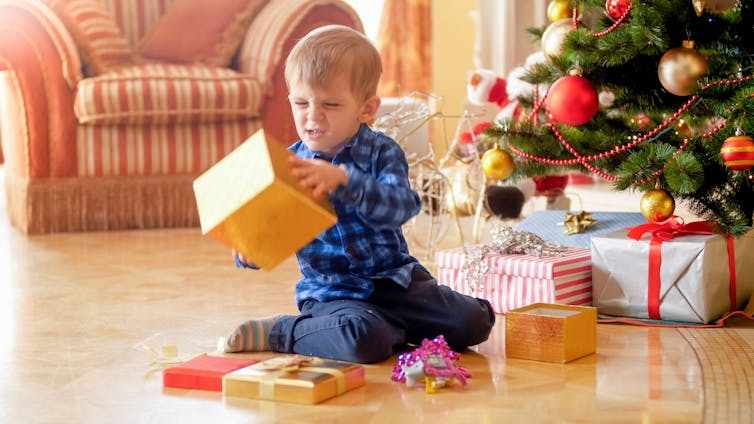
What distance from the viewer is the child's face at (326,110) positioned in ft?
4.74

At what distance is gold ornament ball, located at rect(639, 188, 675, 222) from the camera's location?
73.1 inches

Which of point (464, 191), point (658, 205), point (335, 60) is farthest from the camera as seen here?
point (464, 191)

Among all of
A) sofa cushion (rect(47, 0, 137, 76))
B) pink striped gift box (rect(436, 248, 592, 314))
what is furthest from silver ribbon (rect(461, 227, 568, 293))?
sofa cushion (rect(47, 0, 137, 76))

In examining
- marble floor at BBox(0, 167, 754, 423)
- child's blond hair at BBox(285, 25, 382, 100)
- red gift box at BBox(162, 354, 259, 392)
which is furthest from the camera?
child's blond hair at BBox(285, 25, 382, 100)

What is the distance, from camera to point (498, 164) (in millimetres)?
2100

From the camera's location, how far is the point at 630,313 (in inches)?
71.3

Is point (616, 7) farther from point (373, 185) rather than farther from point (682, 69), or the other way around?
point (373, 185)

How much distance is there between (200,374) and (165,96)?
72.9 inches

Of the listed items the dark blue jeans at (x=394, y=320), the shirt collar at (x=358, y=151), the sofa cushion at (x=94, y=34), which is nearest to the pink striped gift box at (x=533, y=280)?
the dark blue jeans at (x=394, y=320)

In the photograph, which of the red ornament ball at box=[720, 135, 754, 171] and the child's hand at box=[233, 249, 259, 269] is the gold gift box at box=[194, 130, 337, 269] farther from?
the red ornament ball at box=[720, 135, 754, 171]

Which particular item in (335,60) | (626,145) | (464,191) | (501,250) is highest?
(335,60)

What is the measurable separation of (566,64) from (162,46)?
1.86 meters

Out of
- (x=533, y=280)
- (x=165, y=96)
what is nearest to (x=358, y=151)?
(x=533, y=280)

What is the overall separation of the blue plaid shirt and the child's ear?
0.08ft
